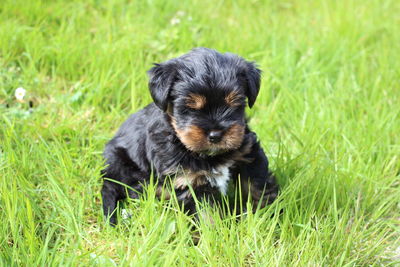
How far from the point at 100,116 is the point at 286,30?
2998 mm

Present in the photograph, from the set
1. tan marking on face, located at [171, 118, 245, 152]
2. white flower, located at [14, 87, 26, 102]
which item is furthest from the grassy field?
tan marking on face, located at [171, 118, 245, 152]

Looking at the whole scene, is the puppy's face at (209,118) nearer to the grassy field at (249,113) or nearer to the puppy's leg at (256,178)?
the puppy's leg at (256,178)

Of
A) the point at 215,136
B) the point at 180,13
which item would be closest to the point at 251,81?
the point at 215,136

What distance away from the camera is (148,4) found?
652 centimetres

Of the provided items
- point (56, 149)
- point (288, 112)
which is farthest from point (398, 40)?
point (56, 149)

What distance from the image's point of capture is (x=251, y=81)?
355cm

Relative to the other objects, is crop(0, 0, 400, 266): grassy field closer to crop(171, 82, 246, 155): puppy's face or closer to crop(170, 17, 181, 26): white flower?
crop(170, 17, 181, 26): white flower

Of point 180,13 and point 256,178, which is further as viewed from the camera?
point 180,13

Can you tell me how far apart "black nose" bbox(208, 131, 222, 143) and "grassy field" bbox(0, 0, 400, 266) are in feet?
1.89

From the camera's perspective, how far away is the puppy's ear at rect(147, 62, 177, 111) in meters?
3.44

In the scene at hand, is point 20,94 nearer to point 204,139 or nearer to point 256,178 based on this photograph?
point 204,139

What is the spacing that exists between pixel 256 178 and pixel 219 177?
329mm

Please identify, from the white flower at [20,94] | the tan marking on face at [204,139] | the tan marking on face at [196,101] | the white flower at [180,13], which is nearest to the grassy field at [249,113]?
the white flower at [180,13]

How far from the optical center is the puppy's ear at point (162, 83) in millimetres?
3436
